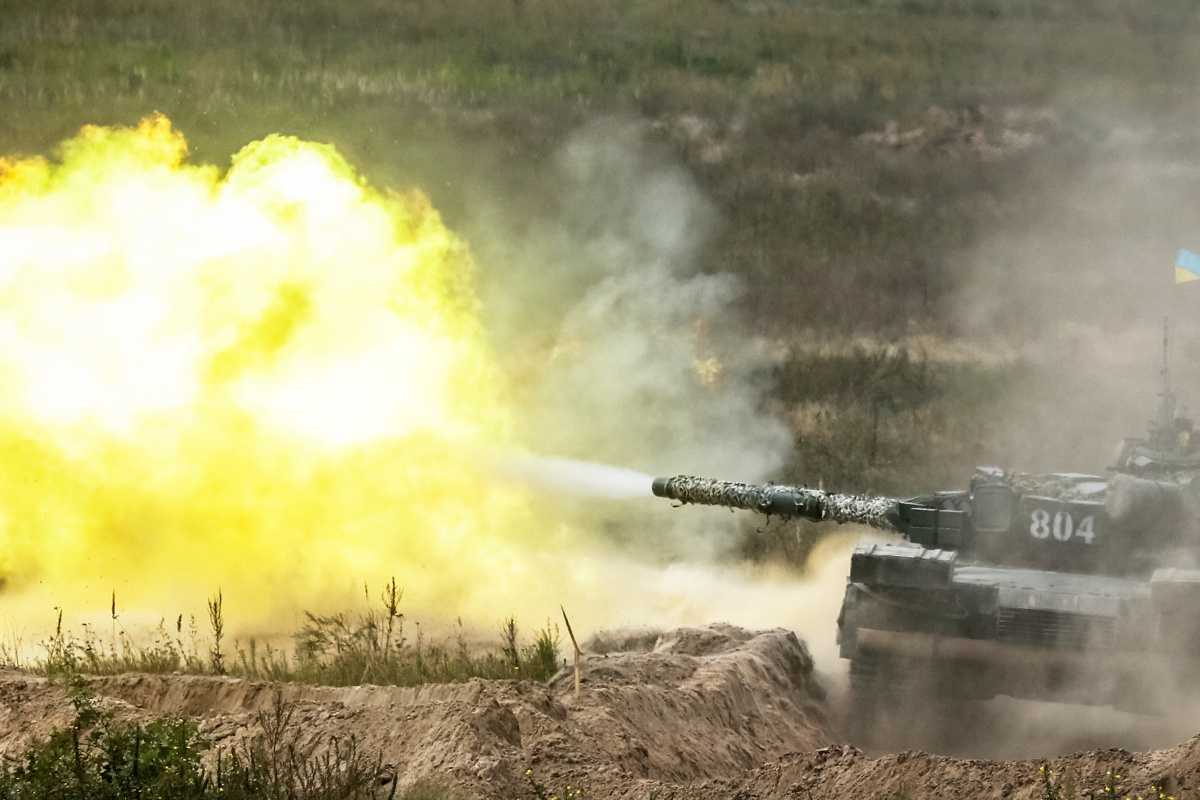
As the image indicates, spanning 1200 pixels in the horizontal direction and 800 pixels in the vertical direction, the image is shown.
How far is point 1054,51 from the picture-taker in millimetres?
31609

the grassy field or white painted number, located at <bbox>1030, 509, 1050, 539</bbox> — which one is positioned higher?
the grassy field

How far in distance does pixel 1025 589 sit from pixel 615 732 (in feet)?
16.3

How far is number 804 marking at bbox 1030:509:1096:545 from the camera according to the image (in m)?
13.5

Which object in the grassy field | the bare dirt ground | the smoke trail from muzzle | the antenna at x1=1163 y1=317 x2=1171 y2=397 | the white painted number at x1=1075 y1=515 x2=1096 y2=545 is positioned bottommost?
the bare dirt ground

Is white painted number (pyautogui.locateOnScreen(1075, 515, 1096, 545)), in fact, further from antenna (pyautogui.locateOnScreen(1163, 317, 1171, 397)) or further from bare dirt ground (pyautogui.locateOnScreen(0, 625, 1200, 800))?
antenna (pyautogui.locateOnScreen(1163, 317, 1171, 397))

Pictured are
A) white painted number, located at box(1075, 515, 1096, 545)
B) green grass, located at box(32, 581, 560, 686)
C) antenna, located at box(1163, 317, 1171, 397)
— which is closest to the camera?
green grass, located at box(32, 581, 560, 686)

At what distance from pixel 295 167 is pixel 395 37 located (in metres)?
13.3

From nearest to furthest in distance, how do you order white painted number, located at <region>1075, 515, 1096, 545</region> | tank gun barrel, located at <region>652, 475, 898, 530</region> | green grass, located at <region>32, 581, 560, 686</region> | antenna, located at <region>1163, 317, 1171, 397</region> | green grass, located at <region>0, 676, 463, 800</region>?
green grass, located at <region>0, 676, 463, 800</region>
green grass, located at <region>32, 581, 560, 686</region>
white painted number, located at <region>1075, 515, 1096, 545</region>
tank gun barrel, located at <region>652, 475, 898, 530</region>
antenna, located at <region>1163, 317, 1171, 397</region>

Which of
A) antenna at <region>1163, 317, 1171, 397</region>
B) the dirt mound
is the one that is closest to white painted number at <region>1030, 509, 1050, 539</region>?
the dirt mound

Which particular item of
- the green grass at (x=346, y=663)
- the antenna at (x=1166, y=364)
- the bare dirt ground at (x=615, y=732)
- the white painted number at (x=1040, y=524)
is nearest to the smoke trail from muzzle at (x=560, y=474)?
the green grass at (x=346, y=663)

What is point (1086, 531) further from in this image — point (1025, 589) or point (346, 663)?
point (346, 663)

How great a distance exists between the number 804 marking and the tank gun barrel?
4.71ft

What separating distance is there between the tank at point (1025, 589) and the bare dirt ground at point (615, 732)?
1276 millimetres

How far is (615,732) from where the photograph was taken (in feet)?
32.9
